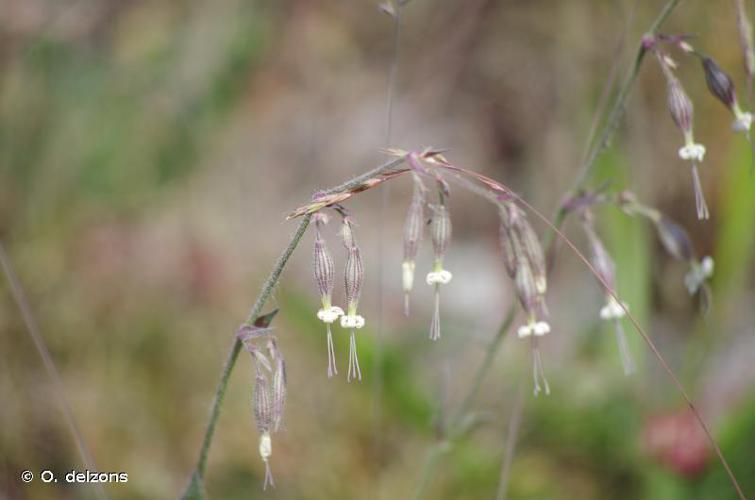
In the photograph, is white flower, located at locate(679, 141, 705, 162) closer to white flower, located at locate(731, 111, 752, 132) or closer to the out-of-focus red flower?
white flower, located at locate(731, 111, 752, 132)

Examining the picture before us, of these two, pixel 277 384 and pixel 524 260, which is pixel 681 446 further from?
pixel 277 384

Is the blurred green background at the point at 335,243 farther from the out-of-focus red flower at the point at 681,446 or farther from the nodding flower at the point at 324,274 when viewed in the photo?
the nodding flower at the point at 324,274

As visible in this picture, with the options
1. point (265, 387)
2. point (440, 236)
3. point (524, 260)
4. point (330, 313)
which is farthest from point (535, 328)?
point (265, 387)

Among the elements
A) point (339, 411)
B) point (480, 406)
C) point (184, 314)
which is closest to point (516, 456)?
point (480, 406)

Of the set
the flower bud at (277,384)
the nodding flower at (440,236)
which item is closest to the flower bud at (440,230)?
the nodding flower at (440,236)

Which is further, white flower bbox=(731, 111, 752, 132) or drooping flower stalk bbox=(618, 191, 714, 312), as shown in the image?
drooping flower stalk bbox=(618, 191, 714, 312)

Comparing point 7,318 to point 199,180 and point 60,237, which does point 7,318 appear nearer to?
point 60,237

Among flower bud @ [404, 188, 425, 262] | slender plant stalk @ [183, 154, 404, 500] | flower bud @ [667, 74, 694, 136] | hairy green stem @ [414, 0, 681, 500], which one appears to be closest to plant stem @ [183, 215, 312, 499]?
slender plant stalk @ [183, 154, 404, 500]
